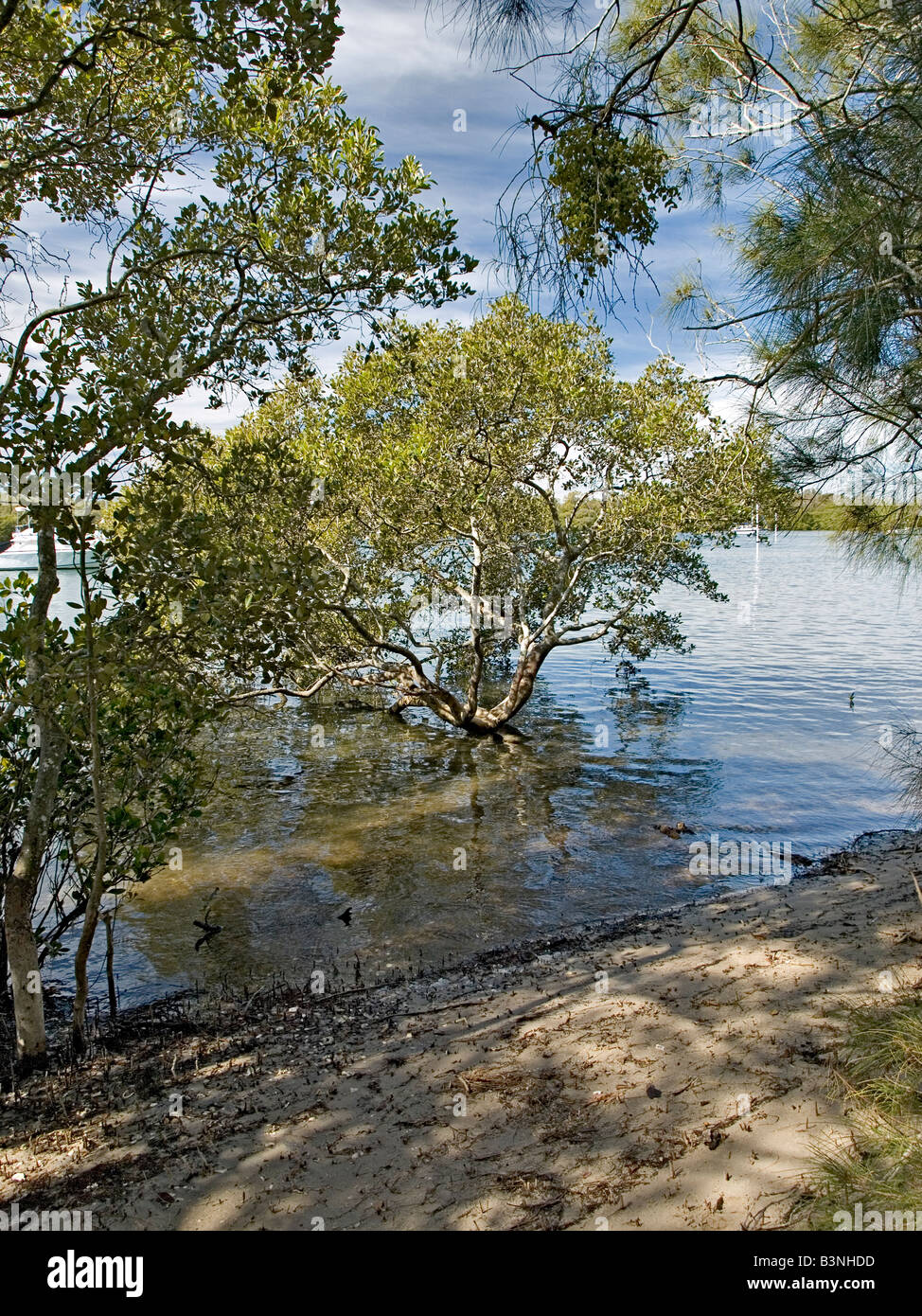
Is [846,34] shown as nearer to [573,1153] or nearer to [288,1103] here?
[573,1153]

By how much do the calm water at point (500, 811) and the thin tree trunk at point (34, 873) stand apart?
2.28 m

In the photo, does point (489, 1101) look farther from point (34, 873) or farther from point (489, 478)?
point (489, 478)

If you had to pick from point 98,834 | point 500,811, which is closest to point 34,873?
point 98,834

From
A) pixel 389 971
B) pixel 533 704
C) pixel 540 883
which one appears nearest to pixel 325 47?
pixel 389 971

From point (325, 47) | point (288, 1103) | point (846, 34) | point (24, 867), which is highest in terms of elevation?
point (846, 34)

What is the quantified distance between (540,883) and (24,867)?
675 cm

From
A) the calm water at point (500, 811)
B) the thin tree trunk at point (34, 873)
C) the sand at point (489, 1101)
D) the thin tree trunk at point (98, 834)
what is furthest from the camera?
the calm water at point (500, 811)

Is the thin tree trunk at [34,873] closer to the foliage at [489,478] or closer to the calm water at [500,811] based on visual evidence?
the calm water at [500,811]

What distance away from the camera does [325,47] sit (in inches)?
184

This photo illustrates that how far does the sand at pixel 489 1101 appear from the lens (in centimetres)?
374

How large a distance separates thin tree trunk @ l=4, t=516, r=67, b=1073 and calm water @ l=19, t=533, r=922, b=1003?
2.28m

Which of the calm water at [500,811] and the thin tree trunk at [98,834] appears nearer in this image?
the thin tree trunk at [98,834]

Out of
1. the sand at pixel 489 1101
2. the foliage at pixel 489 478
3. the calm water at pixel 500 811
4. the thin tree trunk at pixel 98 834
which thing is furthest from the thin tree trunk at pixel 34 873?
the foliage at pixel 489 478

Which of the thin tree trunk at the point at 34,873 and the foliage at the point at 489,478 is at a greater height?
the foliage at the point at 489,478
